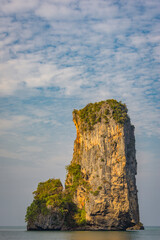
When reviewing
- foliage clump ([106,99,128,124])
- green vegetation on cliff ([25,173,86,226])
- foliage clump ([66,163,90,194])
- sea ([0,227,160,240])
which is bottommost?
sea ([0,227,160,240])

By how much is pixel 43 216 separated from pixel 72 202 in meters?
6.61

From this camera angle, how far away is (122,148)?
5944 cm

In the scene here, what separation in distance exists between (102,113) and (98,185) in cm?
1348

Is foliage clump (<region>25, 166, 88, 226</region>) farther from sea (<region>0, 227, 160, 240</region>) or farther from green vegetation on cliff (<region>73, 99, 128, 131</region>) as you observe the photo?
green vegetation on cliff (<region>73, 99, 128, 131</region>)

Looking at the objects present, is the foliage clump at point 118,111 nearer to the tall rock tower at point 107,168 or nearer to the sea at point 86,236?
the tall rock tower at point 107,168

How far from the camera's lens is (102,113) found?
6319 cm

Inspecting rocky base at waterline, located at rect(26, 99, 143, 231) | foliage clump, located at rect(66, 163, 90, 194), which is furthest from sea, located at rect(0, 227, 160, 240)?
foliage clump, located at rect(66, 163, 90, 194)

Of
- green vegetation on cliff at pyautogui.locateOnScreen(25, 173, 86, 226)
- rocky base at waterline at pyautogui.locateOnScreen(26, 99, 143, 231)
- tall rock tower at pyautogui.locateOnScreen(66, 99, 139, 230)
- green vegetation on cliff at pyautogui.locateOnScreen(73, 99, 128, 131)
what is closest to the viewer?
tall rock tower at pyautogui.locateOnScreen(66, 99, 139, 230)

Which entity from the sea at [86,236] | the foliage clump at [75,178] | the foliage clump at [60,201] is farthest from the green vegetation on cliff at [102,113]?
the sea at [86,236]

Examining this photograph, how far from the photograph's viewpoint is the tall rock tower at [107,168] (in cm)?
5694

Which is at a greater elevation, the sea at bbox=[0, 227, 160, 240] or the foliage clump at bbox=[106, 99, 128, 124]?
the foliage clump at bbox=[106, 99, 128, 124]

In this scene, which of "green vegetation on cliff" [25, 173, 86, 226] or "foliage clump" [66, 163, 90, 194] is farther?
"foliage clump" [66, 163, 90, 194]

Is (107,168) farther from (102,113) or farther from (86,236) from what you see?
(86,236)

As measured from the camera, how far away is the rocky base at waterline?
188 feet
